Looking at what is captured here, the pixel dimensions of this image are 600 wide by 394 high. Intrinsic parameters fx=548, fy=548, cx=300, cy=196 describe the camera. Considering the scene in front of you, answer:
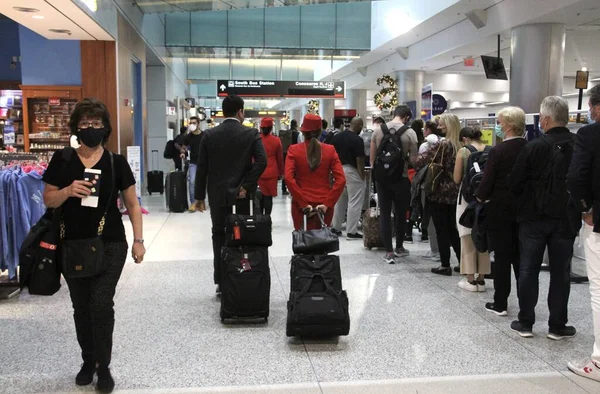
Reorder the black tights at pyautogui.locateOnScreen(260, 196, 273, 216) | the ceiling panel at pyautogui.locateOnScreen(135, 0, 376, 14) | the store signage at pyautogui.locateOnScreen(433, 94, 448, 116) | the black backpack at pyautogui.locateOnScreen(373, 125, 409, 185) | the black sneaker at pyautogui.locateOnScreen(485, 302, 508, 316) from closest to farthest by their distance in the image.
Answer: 1. the black sneaker at pyautogui.locateOnScreen(485, 302, 508, 316)
2. the black backpack at pyautogui.locateOnScreen(373, 125, 409, 185)
3. the black tights at pyautogui.locateOnScreen(260, 196, 273, 216)
4. the ceiling panel at pyautogui.locateOnScreen(135, 0, 376, 14)
5. the store signage at pyautogui.locateOnScreen(433, 94, 448, 116)

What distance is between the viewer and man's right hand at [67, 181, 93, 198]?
8.76 feet

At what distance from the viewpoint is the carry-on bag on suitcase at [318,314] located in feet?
11.8

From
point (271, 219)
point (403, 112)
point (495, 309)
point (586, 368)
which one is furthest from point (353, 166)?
point (586, 368)

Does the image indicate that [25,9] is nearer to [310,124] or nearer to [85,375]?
[310,124]

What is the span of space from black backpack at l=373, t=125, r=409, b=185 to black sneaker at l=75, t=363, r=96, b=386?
3725 millimetres

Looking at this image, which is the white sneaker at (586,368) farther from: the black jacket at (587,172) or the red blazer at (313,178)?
the red blazer at (313,178)

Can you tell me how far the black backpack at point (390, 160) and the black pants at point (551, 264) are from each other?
7.18 feet

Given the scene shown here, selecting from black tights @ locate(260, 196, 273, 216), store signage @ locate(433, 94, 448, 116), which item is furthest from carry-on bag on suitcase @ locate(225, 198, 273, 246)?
store signage @ locate(433, 94, 448, 116)

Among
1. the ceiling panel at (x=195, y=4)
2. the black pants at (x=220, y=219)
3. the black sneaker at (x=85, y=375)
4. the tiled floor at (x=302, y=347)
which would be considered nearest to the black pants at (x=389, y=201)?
the tiled floor at (x=302, y=347)

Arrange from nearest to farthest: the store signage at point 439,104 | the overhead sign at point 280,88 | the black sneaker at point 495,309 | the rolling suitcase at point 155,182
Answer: the black sneaker at point 495,309 → the store signage at point 439,104 → the rolling suitcase at point 155,182 → the overhead sign at point 280,88

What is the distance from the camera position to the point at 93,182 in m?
2.72

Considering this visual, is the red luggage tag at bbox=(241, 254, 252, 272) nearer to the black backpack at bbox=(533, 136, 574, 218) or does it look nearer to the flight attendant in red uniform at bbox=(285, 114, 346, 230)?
the flight attendant in red uniform at bbox=(285, 114, 346, 230)

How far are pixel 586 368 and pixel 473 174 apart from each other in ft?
6.25

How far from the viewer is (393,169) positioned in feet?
19.3
